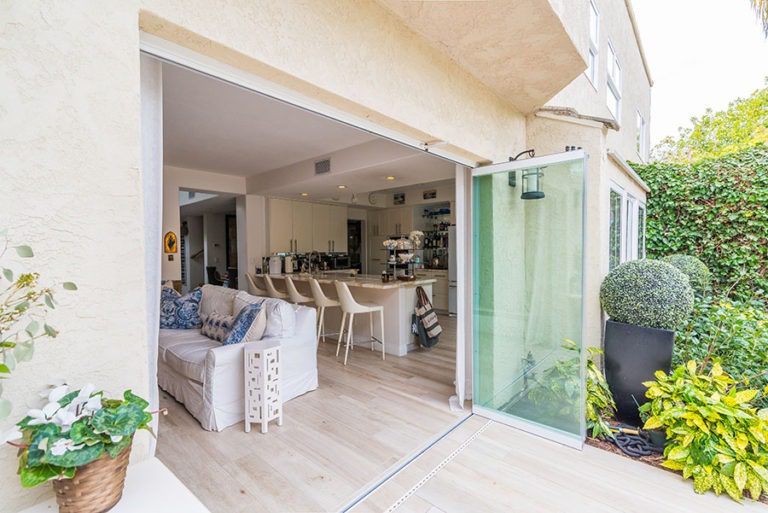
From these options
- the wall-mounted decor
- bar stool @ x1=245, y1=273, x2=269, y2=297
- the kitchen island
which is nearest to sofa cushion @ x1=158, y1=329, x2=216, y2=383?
bar stool @ x1=245, y1=273, x2=269, y2=297

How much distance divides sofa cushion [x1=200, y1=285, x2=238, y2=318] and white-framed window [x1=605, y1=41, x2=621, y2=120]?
6.69 metres

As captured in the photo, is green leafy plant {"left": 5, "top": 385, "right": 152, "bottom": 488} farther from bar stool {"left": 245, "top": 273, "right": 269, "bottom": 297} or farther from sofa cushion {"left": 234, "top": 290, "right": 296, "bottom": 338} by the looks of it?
bar stool {"left": 245, "top": 273, "right": 269, "bottom": 297}

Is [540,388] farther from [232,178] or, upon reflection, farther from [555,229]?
[232,178]

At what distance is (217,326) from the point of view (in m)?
3.49

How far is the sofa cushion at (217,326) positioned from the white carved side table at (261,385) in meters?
0.85

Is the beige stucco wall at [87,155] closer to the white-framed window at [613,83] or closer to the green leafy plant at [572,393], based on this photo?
the green leafy plant at [572,393]

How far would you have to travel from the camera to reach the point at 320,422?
9.09 feet

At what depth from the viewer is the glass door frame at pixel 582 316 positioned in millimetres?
2473

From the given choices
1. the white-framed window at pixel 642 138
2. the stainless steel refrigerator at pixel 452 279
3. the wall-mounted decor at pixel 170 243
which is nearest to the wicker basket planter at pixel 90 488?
the wall-mounted decor at pixel 170 243

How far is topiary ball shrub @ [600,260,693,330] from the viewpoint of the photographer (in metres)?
2.85

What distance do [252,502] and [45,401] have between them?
1424mm

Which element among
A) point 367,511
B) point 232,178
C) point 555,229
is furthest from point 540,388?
point 232,178

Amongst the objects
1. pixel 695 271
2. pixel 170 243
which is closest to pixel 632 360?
pixel 695 271

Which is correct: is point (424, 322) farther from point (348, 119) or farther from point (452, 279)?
point (348, 119)
